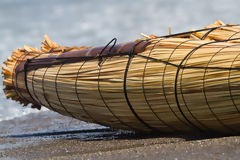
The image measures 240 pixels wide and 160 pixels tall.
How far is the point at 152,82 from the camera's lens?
4.68 meters

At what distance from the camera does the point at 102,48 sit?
214 inches

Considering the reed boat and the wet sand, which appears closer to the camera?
the wet sand

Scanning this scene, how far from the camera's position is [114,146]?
5070mm

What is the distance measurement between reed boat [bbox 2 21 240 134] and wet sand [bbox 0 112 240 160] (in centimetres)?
28

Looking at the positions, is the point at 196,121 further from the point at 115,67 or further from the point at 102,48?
the point at 102,48

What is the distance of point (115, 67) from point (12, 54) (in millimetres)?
2674

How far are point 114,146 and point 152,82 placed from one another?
1.07 meters

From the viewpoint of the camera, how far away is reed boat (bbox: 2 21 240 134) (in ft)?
14.0

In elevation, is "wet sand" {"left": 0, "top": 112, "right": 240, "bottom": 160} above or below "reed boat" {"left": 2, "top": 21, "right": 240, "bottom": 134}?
below

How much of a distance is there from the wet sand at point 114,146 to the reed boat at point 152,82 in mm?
276

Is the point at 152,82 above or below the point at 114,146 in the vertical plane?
above

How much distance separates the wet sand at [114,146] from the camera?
144 inches

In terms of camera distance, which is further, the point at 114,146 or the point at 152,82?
the point at 114,146

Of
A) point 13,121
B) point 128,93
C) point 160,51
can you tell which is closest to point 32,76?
point 128,93
